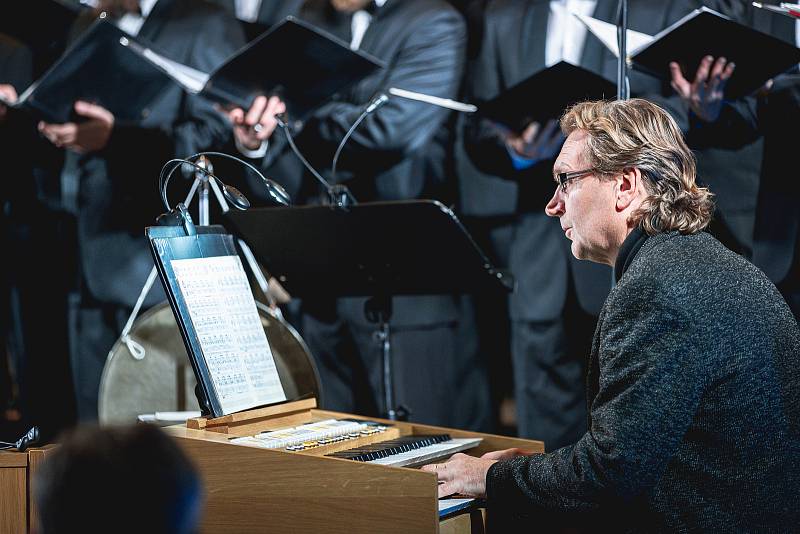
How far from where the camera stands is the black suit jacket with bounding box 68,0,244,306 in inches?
169

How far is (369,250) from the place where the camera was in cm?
304

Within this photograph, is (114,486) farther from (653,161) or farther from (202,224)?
(202,224)

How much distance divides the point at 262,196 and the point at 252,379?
1978 mm

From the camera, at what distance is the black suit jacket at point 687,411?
5.52 ft

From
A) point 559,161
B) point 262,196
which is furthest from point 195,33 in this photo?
point 559,161

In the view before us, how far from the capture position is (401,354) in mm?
4039

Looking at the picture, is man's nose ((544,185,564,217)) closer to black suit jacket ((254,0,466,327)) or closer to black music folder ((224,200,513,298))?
black music folder ((224,200,513,298))

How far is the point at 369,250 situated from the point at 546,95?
3.18 feet

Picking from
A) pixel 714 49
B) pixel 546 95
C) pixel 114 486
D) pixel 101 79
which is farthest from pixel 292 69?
pixel 114 486

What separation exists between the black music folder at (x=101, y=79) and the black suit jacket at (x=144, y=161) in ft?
0.71

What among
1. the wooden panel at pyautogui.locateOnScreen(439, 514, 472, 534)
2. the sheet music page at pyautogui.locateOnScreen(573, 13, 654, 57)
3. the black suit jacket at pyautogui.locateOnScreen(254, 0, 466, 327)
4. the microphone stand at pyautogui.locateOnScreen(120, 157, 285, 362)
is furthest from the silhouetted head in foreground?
the black suit jacket at pyautogui.locateOnScreen(254, 0, 466, 327)

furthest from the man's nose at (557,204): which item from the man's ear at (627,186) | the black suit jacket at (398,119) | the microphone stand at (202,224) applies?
the black suit jacket at (398,119)

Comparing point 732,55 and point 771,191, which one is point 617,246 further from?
point 771,191

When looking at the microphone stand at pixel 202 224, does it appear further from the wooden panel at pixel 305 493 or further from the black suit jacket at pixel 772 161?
the black suit jacket at pixel 772 161
